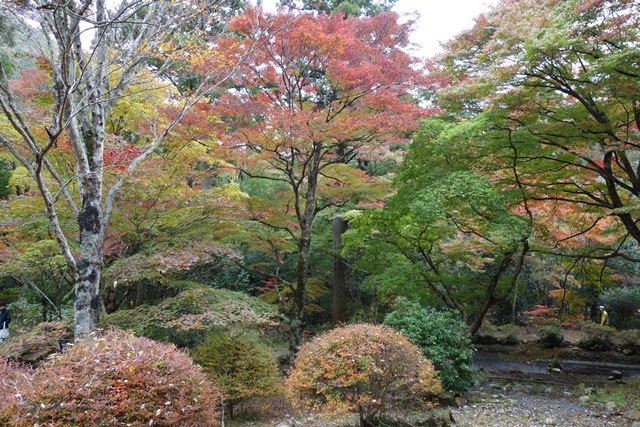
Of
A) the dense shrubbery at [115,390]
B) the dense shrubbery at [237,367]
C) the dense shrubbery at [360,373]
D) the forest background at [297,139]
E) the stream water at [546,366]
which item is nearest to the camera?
the dense shrubbery at [115,390]

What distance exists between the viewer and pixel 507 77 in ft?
20.3

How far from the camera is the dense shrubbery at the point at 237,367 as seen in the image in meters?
5.65

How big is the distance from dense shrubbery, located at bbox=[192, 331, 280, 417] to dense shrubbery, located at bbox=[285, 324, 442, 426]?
1166 millimetres

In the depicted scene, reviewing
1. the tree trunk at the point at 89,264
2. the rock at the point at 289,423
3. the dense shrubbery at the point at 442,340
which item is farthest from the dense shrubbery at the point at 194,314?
the dense shrubbery at the point at 442,340

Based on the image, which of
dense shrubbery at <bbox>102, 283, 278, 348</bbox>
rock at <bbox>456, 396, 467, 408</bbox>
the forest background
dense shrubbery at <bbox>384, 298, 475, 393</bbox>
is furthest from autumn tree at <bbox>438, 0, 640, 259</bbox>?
dense shrubbery at <bbox>102, 283, 278, 348</bbox>

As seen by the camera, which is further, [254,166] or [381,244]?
[381,244]

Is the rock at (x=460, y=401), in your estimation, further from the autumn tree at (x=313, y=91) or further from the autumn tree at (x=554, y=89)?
the autumn tree at (x=554, y=89)

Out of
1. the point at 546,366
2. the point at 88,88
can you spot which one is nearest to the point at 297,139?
the point at 88,88

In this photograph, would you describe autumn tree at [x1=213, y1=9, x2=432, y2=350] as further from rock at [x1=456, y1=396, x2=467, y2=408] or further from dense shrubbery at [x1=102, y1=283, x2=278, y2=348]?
rock at [x1=456, y1=396, x2=467, y2=408]

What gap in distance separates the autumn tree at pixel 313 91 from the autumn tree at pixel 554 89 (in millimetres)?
1055

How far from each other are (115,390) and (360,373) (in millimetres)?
2327

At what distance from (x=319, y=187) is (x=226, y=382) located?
4.91 m

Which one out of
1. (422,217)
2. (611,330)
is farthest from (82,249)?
(611,330)

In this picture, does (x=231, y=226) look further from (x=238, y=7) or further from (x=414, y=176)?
(x=238, y=7)
